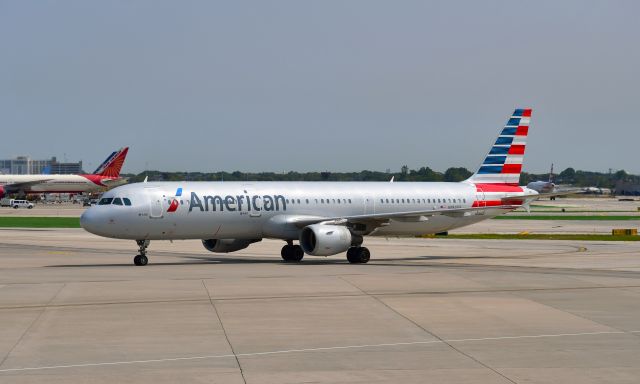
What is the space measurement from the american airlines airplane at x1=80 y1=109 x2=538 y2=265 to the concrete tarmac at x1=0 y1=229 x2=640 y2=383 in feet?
5.30

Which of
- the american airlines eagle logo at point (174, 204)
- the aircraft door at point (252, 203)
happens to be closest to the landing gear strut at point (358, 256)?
the aircraft door at point (252, 203)

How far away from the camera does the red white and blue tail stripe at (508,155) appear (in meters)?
50.6

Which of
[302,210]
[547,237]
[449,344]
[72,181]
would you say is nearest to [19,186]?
[72,181]

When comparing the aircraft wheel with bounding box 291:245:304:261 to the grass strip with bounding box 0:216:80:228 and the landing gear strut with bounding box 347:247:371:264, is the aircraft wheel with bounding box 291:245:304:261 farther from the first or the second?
the grass strip with bounding box 0:216:80:228

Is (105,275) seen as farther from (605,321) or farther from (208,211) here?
(605,321)

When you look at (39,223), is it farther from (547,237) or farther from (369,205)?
(369,205)

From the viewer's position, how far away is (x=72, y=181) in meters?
172

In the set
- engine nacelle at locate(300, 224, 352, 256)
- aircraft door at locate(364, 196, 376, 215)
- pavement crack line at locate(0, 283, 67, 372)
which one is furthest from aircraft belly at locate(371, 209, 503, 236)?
pavement crack line at locate(0, 283, 67, 372)

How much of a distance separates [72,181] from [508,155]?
435ft

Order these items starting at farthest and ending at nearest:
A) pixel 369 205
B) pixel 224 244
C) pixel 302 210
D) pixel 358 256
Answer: pixel 369 205 → pixel 224 244 → pixel 302 210 → pixel 358 256

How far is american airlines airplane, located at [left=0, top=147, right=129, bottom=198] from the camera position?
165625 mm

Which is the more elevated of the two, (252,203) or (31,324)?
(252,203)

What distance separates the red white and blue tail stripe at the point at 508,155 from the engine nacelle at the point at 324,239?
11951mm

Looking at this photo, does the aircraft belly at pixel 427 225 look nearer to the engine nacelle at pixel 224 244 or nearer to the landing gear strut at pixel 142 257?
the engine nacelle at pixel 224 244
